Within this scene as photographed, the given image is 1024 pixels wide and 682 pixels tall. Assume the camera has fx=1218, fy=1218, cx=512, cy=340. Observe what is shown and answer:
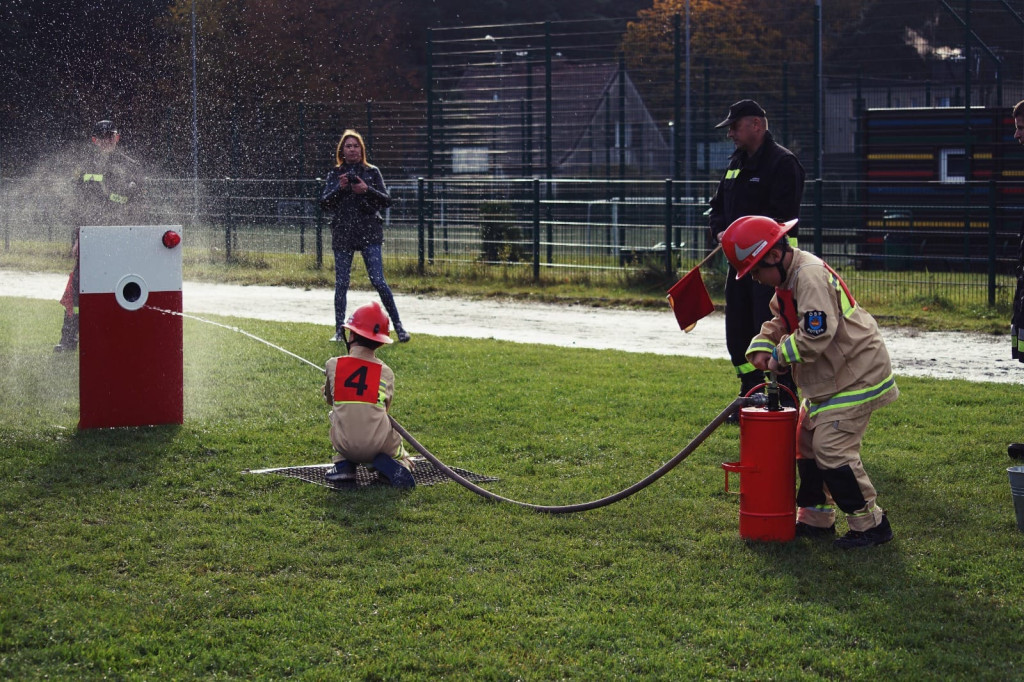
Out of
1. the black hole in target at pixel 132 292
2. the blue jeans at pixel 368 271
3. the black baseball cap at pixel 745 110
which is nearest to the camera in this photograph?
the black baseball cap at pixel 745 110

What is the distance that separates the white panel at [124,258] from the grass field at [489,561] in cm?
103

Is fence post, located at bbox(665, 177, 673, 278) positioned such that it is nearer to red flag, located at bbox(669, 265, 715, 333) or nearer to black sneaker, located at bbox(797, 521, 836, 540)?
red flag, located at bbox(669, 265, 715, 333)

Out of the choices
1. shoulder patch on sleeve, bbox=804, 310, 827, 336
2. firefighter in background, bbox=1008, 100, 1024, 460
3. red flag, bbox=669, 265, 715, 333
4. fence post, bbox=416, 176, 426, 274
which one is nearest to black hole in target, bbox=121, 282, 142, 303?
red flag, bbox=669, 265, 715, 333

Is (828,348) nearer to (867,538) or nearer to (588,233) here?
(867,538)

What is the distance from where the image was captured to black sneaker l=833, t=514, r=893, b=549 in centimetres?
592

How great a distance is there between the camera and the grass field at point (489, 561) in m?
4.60

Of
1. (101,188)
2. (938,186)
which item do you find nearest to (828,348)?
(101,188)

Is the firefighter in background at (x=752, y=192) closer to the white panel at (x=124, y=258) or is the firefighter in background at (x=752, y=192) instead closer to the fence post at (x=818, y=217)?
the white panel at (x=124, y=258)

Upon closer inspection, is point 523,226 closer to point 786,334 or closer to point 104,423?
point 104,423

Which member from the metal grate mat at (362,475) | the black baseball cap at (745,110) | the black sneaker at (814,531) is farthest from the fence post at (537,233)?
the black sneaker at (814,531)

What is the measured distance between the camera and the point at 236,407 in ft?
30.9

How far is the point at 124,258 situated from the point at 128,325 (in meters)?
0.47

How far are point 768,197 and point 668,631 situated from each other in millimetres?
4201

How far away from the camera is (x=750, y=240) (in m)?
5.88
